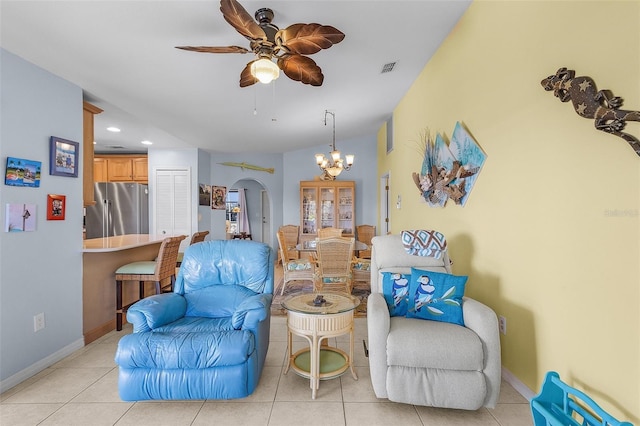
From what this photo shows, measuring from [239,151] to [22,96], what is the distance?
4.44 m

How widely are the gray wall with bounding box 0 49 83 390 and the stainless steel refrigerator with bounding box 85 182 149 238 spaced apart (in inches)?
102

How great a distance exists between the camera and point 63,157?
8.70ft

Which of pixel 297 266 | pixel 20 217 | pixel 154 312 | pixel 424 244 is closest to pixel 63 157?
pixel 20 217

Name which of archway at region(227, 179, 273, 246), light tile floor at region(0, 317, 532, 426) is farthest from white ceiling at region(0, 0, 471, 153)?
archway at region(227, 179, 273, 246)

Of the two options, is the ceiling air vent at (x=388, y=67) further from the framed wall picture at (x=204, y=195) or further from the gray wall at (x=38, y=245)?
the framed wall picture at (x=204, y=195)

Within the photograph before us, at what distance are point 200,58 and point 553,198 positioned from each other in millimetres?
2804

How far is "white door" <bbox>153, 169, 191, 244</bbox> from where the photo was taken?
19.0 feet

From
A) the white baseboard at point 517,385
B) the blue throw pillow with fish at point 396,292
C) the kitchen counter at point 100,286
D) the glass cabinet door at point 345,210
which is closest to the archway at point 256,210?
the glass cabinet door at point 345,210

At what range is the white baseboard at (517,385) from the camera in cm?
200

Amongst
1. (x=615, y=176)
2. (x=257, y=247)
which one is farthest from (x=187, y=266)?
(x=615, y=176)

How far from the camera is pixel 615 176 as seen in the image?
142cm

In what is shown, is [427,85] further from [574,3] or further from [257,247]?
[257,247]

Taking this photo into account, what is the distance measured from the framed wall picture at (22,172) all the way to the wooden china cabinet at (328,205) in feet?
15.2

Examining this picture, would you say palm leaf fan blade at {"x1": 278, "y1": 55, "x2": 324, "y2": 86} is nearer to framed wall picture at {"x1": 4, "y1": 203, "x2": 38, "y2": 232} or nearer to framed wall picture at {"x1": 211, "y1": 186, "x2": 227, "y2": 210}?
framed wall picture at {"x1": 4, "y1": 203, "x2": 38, "y2": 232}
